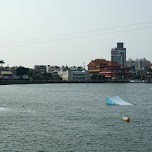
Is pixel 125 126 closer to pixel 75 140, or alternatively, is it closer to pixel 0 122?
pixel 75 140

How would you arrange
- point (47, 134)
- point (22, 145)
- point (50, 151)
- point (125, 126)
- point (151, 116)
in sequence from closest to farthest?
1. point (50, 151)
2. point (22, 145)
3. point (47, 134)
4. point (125, 126)
5. point (151, 116)

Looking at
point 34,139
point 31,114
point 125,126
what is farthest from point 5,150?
point 31,114

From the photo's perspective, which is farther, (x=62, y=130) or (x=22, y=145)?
(x=62, y=130)

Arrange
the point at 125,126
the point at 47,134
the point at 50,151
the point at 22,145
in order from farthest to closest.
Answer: the point at 125,126
the point at 47,134
the point at 22,145
the point at 50,151

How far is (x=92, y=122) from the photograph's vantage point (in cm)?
5291

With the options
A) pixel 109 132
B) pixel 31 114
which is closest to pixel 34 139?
pixel 109 132

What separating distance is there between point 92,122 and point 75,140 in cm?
1243

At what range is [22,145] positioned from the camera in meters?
38.4

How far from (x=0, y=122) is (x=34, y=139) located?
12.8m

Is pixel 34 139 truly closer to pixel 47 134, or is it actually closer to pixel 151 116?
pixel 47 134

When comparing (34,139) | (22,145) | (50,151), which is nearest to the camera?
(50,151)

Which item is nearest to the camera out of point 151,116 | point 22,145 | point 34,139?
point 22,145

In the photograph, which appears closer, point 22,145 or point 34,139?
point 22,145

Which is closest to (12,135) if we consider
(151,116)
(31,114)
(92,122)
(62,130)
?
(62,130)
